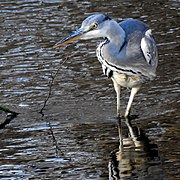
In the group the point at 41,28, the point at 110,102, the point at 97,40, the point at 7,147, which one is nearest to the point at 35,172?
the point at 7,147

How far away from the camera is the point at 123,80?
9.05 metres

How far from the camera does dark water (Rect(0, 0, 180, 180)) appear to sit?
770 cm

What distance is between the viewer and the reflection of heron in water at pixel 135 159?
7391 mm

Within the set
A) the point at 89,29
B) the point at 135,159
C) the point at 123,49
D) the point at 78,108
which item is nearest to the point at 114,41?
the point at 123,49

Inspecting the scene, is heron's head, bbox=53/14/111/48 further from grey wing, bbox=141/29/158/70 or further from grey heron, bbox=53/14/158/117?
→ grey wing, bbox=141/29/158/70

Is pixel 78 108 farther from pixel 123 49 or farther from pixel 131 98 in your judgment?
pixel 123 49

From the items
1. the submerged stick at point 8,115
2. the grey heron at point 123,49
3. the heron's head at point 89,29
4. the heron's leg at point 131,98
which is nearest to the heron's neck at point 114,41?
the grey heron at point 123,49

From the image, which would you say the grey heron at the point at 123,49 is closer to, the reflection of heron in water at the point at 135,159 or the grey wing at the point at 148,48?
the grey wing at the point at 148,48

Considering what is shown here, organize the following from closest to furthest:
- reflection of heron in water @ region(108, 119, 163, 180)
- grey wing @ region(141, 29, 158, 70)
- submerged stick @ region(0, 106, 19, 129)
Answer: reflection of heron in water @ region(108, 119, 163, 180) < grey wing @ region(141, 29, 158, 70) < submerged stick @ region(0, 106, 19, 129)

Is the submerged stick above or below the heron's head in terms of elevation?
below

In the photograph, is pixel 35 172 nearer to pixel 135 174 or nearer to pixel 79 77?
pixel 135 174

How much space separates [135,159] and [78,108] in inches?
71.1

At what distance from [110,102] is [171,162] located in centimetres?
220

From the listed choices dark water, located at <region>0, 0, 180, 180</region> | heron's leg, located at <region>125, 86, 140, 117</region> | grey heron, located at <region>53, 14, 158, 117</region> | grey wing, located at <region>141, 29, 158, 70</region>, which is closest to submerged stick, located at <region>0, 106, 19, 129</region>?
dark water, located at <region>0, 0, 180, 180</region>
